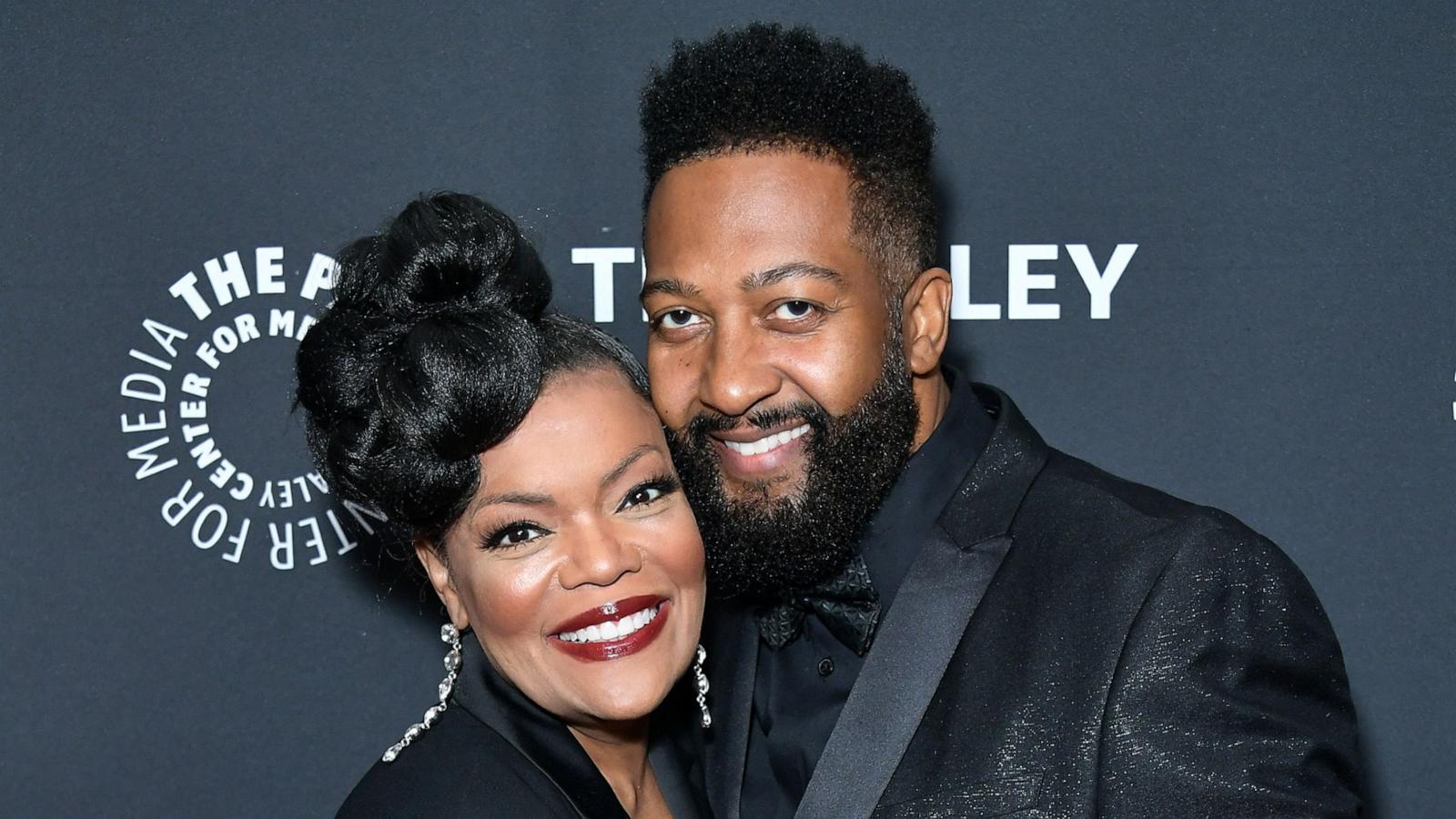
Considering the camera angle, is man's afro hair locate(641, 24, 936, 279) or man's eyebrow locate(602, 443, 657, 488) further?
man's afro hair locate(641, 24, 936, 279)

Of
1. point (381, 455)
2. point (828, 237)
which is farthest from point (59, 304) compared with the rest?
point (828, 237)

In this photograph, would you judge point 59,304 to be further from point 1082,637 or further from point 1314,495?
point 1314,495

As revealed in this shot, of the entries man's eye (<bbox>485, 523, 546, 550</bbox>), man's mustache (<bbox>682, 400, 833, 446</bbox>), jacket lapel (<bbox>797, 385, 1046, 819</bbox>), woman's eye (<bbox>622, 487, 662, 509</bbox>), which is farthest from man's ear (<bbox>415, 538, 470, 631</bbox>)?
jacket lapel (<bbox>797, 385, 1046, 819</bbox>)

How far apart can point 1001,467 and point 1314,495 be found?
101 cm

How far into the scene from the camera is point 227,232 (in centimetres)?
267

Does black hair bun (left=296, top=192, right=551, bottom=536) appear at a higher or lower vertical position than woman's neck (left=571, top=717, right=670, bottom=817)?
higher

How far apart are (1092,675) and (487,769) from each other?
2.35ft

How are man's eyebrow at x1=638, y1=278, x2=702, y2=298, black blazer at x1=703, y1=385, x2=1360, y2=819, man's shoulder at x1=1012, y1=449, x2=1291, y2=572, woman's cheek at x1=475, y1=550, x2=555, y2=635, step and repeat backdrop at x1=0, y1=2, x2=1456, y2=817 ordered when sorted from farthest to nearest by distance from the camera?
step and repeat backdrop at x1=0, y1=2, x2=1456, y2=817 → man's eyebrow at x1=638, y1=278, x2=702, y2=298 → woman's cheek at x1=475, y1=550, x2=555, y2=635 → man's shoulder at x1=1012, y1=449, x2=1291, y2=572 → black blazer at x1=703, y1=385, x2=1360, y2=819

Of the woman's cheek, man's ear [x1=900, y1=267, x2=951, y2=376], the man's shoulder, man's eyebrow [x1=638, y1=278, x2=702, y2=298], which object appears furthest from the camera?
man's ear [x1=900, y1=267, x2=951, y2=376]

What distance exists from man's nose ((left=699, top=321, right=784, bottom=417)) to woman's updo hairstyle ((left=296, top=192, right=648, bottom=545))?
0.19 meters

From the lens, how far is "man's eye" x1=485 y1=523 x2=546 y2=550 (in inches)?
67.3

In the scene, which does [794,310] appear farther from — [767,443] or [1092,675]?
[1092,675]

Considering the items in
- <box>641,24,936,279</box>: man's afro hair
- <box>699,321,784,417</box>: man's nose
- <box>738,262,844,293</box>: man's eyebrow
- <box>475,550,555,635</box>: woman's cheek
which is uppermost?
<box>641,24,936,279</box>: man's afro hair

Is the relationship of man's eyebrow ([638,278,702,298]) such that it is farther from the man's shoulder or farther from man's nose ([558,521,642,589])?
the man's shoulder
